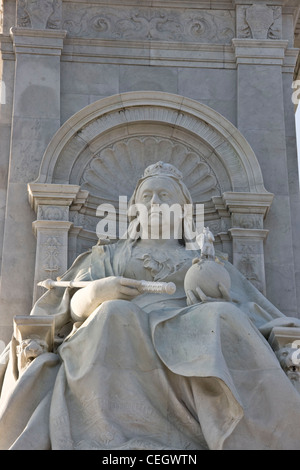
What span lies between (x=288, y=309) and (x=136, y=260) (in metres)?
2.01

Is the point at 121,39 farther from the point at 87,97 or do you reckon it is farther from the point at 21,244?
the point at 21,244

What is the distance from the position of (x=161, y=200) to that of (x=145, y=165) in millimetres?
1634

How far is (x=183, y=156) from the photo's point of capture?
15758mm

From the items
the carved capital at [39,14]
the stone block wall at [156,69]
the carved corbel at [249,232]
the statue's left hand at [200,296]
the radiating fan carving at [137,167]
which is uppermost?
the carved capital at [39,14]

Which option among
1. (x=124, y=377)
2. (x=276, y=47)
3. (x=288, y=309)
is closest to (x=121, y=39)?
(x=276, y=47)

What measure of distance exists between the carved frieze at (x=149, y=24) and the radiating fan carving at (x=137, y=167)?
139 cm

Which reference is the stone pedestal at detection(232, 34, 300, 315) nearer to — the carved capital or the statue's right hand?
the carved capital

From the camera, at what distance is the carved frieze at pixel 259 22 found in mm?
16109

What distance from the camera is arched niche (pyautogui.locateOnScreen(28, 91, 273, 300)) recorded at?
14.9 m

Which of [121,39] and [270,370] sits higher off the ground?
[121,39]

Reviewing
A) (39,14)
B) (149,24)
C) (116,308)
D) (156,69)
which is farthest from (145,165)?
(116,308)

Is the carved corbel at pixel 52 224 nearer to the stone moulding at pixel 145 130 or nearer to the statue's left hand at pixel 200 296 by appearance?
the stone moulding at pixel 145 130

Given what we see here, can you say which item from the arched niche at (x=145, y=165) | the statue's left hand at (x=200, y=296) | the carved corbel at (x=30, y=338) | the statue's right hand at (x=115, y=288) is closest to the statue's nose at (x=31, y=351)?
the carved corbel at (x=30, y=338)

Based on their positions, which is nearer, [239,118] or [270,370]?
[270,370]
